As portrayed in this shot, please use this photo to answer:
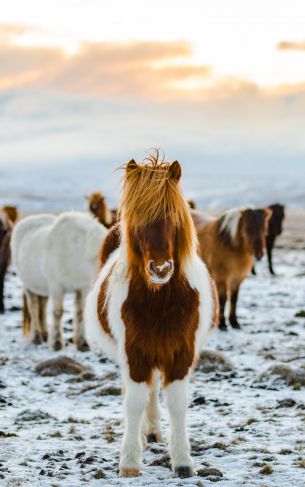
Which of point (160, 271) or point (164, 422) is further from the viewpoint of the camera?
point (164, 422)

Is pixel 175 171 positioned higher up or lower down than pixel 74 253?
higher up

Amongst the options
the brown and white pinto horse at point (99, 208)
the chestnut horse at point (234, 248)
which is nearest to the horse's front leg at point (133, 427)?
the chestnut horse at point (234, 248)

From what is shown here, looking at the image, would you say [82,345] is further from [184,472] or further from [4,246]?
[184,472]

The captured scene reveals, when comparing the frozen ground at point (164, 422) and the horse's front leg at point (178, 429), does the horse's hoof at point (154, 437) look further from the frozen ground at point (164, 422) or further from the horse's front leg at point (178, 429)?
the horse's front leg at point (178, 429)

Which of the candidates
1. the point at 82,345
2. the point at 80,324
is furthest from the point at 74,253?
the point at 82,345

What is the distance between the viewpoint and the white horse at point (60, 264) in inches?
411

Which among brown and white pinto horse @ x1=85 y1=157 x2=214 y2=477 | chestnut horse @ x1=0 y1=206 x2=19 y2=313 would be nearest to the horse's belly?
chestnut horse @ x1=0 y1=206 x2=19 y2=313

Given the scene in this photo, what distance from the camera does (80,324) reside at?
10.6 metres

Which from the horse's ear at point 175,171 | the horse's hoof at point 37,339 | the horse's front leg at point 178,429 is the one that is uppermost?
the horse's ear at point 175,171

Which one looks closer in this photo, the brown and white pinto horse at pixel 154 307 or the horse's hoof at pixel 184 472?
the brown and white pinto horse at pixel 154 307

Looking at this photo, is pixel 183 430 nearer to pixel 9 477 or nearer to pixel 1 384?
pixel 9 477

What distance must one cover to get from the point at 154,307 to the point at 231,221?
829cm

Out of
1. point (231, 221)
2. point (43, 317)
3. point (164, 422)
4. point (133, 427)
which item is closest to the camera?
point (133, 427)

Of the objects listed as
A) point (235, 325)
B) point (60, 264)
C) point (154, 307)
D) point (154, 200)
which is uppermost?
point (154, 200)
